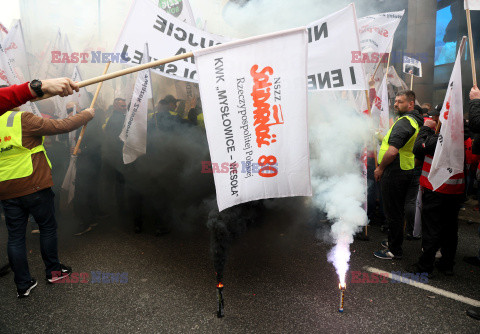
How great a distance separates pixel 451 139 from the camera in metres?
2.89

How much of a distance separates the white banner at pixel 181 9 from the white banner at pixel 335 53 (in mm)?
2685

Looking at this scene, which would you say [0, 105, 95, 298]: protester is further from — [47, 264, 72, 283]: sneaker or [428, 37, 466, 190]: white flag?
[428, 37, 466, 190]: white flag

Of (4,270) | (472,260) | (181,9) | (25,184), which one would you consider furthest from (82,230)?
(472,260)

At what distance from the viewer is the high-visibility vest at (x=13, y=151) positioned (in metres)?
2.84

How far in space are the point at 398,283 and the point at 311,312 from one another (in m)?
1.16

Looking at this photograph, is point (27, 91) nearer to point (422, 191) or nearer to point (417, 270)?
point (422, 191)

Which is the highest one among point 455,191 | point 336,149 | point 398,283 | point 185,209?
point 336,149

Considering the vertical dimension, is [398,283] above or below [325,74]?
below

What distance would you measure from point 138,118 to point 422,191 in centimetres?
373

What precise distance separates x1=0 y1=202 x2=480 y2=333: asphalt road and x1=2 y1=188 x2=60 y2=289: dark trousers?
0.26 metres

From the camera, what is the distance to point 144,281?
3.25m

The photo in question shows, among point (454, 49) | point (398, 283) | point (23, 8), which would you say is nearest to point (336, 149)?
point (398, 283)

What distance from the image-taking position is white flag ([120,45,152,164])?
13.4 ft

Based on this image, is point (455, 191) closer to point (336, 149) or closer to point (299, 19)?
point (336, 149)
